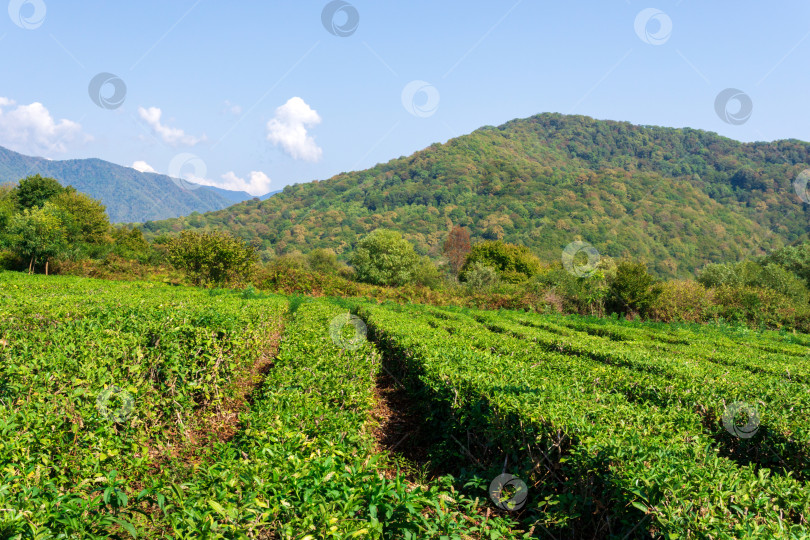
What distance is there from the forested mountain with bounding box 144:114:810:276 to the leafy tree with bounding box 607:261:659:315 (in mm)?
55719

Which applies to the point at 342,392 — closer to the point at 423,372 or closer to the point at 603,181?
the point at 423,372

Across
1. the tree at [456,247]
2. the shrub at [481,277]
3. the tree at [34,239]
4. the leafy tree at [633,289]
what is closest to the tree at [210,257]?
the tree at [34,239]

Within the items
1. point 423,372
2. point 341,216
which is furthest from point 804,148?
point 423,372

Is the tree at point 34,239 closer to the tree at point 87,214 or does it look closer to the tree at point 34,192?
the tree at point 87,214

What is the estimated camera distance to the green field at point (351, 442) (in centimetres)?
268

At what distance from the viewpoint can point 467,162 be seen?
135250 millimetres

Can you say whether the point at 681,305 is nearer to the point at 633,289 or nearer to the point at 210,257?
the point at 633,289

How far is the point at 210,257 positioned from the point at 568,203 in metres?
94.4

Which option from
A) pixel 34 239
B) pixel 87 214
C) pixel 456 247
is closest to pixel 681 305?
pixel 34 239

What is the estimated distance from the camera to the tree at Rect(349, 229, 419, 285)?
2040 inches

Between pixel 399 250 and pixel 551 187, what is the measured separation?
258 feet

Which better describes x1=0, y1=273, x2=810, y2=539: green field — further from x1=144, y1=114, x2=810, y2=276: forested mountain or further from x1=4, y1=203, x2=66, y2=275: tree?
x1=144, y1=114, x2=810, y2=276: forested mountain

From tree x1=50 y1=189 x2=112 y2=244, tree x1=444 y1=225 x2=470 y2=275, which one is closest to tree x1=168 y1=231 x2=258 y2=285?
tree x1=50 y1=189 x2=112 y2=244

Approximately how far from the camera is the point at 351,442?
4.34 meters
